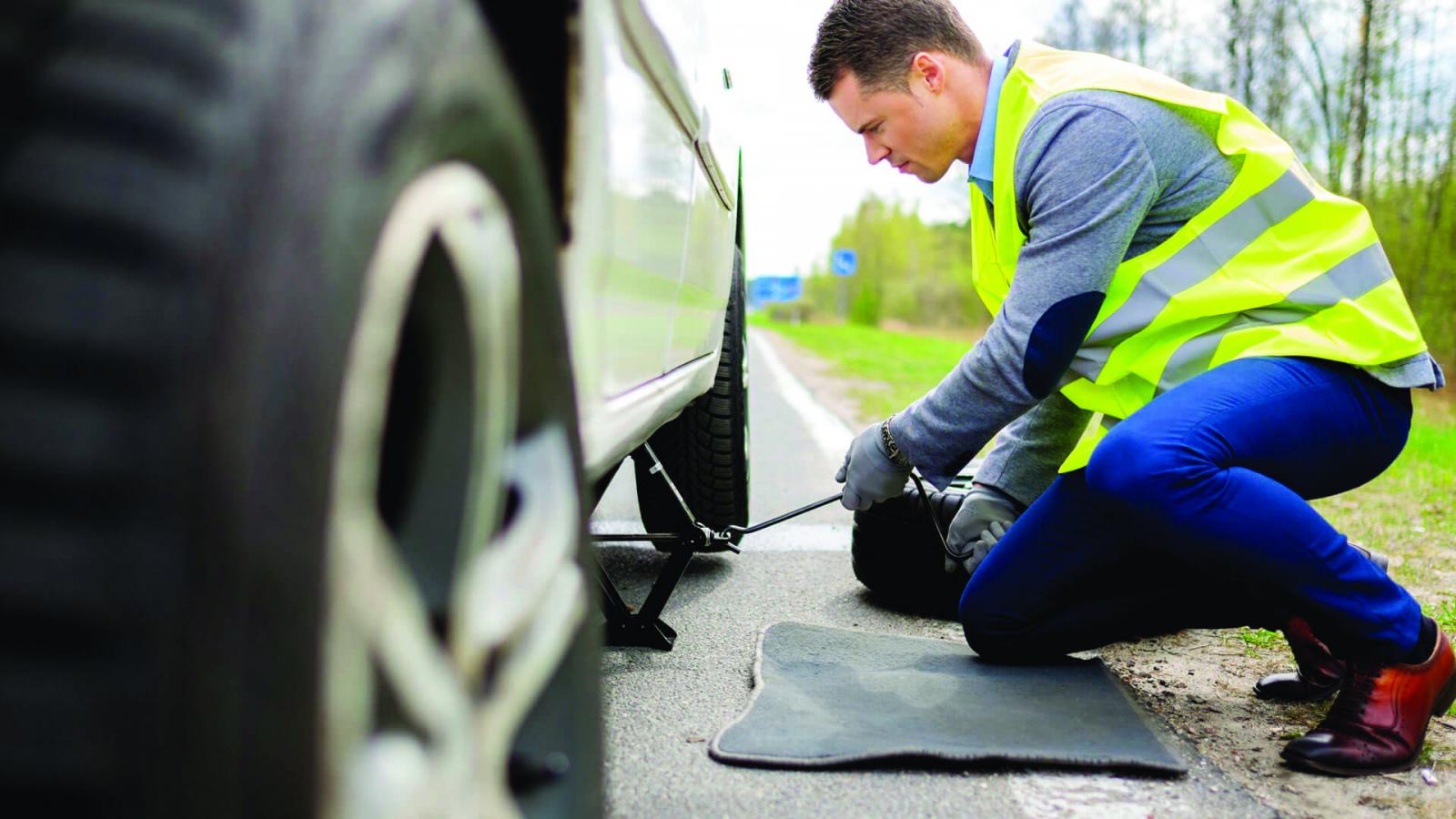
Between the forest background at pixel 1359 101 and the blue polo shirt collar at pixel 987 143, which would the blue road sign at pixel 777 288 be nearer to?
the forest background at pixel 1359 101

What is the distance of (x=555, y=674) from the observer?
3.11ft

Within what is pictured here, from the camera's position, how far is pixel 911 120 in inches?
98.3

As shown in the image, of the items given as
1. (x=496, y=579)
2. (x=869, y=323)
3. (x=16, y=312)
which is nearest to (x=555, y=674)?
(x=496, y=579)

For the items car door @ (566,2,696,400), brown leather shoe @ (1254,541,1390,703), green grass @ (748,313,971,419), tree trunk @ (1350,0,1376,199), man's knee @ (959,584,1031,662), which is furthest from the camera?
tree trunk @ (1350,0,1376,199)

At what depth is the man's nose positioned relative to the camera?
2582 mm

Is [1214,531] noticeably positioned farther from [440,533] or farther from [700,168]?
[440,533]

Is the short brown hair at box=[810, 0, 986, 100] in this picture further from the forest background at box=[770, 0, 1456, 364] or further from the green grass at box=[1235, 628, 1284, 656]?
the forest background at box=[770, 0, 1456, 364]

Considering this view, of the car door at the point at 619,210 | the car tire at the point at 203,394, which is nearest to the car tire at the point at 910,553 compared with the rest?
the car door at the point at 619,210

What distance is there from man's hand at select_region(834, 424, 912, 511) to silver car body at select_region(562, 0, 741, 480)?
15.2 inches

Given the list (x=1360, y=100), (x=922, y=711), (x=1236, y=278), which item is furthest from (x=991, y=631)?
(x=1360, y=100)

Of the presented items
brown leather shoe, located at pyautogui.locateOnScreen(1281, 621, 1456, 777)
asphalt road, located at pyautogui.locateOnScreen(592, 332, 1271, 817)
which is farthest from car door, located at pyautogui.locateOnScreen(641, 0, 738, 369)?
brown leather shoe, located at pyautogui.locateOnScreen(1281, 621, 1456, 777)

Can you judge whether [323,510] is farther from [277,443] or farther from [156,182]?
[156,182]

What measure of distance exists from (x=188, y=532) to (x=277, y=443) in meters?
0.06

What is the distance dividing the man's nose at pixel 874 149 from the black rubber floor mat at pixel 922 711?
1082mm
